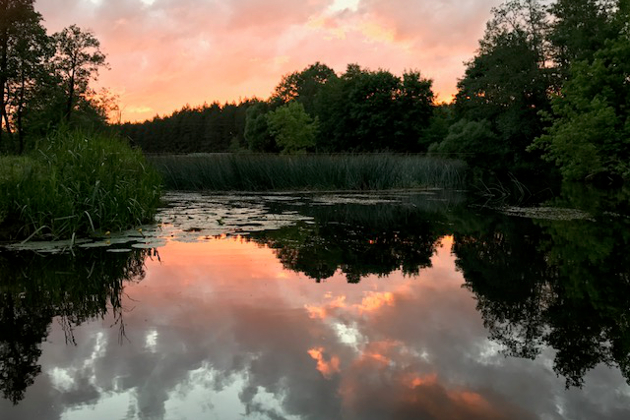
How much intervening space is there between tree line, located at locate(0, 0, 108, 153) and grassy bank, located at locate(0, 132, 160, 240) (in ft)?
87.2

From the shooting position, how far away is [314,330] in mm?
3570

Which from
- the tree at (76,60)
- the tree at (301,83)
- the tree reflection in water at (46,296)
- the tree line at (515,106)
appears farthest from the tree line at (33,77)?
the tree at (301,83)

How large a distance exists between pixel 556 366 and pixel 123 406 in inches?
95.2

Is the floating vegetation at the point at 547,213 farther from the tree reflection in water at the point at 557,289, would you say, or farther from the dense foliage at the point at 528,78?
the dense foliage at the point at 528,78

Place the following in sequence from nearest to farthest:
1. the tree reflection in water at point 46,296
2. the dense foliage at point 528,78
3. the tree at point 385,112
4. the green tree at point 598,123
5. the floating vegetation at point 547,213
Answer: the tree reflection in water at point 46,296
the floating vegetation at point 547,213
the green tree at point 598,123
the dense foliage at point 528,78
the tree at point 385,112

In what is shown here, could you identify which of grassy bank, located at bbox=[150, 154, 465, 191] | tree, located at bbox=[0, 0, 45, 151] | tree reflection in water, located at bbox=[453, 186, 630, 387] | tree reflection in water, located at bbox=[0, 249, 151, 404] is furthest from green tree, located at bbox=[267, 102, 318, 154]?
tree reflection in water, located at bbox=[0, 249, 151, 404]

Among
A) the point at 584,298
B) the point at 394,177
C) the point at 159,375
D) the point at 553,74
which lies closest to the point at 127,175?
the point at 159,375

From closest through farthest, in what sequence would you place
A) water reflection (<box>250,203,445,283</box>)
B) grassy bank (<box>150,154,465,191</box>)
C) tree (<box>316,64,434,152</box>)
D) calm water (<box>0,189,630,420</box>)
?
calm water (<box>0,189,630,420</box>), water reflection (<box>250,203,445,283</box>), grassy bank (<box>150,154,465,191</box>), tree (<box>316,64,434,152</box>)

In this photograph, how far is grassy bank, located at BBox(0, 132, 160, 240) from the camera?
642cm

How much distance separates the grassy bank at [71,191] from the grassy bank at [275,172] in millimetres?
8724

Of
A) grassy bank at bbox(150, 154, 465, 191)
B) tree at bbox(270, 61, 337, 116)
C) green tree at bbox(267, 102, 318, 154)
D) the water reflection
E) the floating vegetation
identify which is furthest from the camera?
tree at bbox(270, 61, 337, 116)

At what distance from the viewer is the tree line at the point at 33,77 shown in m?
→ 33.2

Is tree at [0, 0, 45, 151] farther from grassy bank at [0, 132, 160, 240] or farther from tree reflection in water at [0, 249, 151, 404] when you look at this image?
tree reflection in water at [0, 249, 151, 404]

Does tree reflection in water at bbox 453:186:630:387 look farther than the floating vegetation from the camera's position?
No
